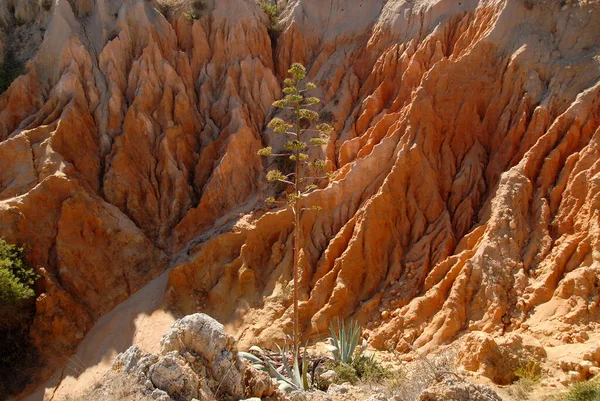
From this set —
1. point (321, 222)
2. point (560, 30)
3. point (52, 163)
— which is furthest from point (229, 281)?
point (560, 30)

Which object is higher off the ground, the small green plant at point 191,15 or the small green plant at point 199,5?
the small green plant at point 199,5

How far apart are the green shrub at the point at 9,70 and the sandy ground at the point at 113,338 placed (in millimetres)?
11529

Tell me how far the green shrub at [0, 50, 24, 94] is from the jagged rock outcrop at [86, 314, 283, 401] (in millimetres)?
19117

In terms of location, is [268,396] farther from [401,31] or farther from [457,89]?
[401,31]

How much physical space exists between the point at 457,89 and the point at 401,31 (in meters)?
4.82

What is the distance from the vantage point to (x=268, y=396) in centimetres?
809

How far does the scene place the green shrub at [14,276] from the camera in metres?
15.1

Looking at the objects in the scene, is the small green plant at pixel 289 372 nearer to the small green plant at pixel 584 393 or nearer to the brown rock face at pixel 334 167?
the brown rock face at pixel 334 167

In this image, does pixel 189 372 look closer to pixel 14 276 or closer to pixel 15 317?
pixel 14 276

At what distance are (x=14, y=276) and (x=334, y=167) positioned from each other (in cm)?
1101

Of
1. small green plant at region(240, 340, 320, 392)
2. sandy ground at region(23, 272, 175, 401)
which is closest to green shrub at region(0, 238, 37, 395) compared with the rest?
sandy ground at region(23, 272, 175, 401)

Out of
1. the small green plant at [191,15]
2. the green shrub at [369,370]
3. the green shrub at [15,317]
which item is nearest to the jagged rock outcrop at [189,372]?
the green shrub at [369,370]

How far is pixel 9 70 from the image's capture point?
75.3ft

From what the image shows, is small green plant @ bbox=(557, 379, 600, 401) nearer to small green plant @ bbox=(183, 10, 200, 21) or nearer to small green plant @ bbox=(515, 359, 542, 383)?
small green plant @ bbox=(515, 359, 542, 383)
